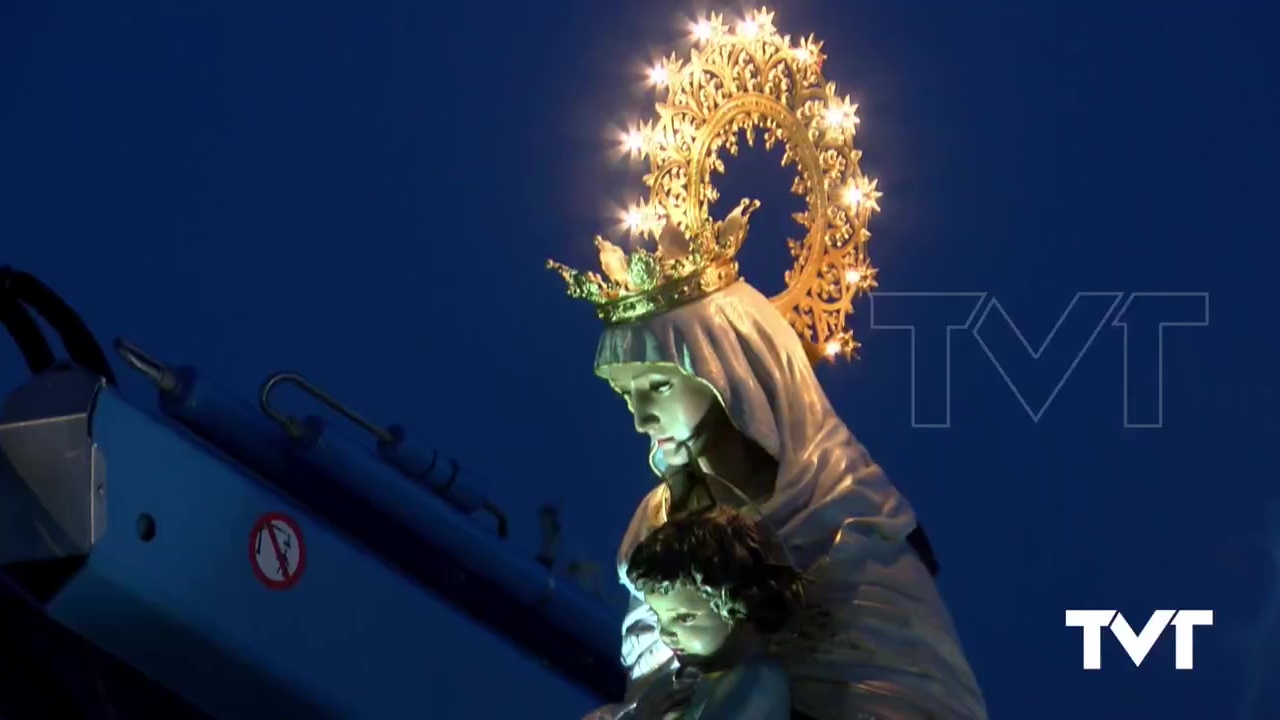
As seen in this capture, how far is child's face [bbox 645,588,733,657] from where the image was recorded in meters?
2.62

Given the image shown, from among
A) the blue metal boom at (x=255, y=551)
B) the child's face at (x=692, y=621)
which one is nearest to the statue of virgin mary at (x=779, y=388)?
the child's face at (x=692, y=621)

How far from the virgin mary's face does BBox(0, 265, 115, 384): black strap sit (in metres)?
1.44

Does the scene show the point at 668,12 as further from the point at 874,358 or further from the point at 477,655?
the point at 477,655

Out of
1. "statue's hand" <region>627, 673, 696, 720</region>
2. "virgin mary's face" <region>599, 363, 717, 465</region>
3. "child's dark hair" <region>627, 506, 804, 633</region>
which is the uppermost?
"virgin mary's face" <region>599, 363, 717, 465</region>

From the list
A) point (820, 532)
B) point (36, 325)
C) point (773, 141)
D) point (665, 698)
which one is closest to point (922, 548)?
point (820, 532)

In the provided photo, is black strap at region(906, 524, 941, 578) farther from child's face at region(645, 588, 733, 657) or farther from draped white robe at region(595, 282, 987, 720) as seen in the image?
child's face at region(645, 588, 733, 657)

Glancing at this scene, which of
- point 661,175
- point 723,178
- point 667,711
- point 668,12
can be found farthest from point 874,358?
point 667,711

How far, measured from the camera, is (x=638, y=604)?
2.95m

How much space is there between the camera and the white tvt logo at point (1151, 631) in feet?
14.2

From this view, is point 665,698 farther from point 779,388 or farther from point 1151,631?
point 1151,631

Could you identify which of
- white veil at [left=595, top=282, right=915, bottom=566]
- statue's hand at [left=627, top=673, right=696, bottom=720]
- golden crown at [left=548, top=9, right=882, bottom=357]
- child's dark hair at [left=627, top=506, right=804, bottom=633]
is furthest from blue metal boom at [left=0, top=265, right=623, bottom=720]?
child's dark hair at [left=627, top=506, right=804, bottom=633]

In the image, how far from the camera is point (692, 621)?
2631 millimetres

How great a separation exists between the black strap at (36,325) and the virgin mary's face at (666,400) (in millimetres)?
1440

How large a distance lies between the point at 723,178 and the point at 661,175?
1.09 metres
